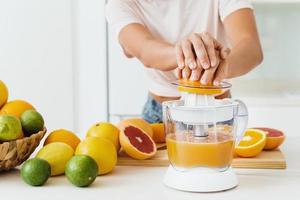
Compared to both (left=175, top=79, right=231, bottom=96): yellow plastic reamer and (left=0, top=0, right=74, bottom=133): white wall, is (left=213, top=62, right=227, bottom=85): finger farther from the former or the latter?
(left=0, top=0, right=74, bottom=133): white wall

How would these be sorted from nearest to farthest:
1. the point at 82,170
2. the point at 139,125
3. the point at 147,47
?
the point at 82,170 < the point at 139,125 < the point at 147,47

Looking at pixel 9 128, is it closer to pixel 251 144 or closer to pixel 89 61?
pixel 251 144

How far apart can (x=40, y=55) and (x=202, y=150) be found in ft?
5.75

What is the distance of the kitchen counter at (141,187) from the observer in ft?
3.49

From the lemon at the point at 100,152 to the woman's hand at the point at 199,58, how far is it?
20cm

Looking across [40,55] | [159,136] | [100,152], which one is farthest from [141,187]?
[40,55]

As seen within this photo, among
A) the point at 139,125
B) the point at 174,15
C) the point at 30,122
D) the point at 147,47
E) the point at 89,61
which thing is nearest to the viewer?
the point at 30,122

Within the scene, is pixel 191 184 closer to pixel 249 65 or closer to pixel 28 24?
pixel 249 65

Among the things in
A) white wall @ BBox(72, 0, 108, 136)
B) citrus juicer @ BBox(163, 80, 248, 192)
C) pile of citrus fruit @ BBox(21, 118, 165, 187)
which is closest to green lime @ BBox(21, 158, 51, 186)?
pile of citrus fruit @ BBox(21, 118, 165, 187)

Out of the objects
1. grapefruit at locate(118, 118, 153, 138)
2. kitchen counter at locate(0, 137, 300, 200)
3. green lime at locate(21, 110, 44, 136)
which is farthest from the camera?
grapefruit at locate(118, 118, 153, 138)

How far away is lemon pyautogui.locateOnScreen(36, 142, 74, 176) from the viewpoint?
1163 mm

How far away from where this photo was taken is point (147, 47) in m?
1.62

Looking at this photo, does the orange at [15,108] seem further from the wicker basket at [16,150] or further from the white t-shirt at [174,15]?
the white t-shirt at [174,15]

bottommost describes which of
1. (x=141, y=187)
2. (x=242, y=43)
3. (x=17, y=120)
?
(x=141, y=187)
